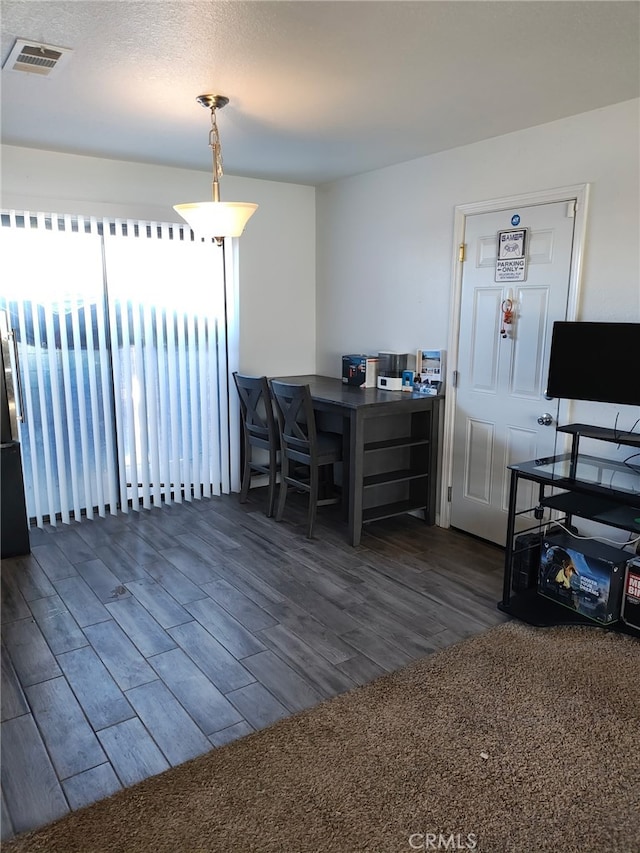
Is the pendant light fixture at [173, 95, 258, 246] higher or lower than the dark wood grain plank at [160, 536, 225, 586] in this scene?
higher

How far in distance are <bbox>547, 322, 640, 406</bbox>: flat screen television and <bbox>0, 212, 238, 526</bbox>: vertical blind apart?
2626 millimetres

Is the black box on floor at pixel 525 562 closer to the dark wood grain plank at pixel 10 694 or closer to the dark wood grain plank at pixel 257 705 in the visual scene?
the dark wood grain plank at pixel 257 705

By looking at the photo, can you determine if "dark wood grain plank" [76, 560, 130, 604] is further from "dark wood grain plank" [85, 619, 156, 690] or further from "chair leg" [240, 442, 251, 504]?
"chair leg" [240, 442, 251, 504]

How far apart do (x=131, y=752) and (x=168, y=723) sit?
0.17m

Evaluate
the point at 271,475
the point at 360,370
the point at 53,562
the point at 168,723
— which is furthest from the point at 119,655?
the point at 360,370

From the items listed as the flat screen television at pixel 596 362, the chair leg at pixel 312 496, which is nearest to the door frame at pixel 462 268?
the flat screen television at pixel 596 362

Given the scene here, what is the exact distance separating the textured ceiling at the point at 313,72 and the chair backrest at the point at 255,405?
1503mm

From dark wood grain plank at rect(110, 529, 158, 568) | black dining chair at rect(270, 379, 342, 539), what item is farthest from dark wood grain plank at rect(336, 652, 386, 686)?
dark wood grain plank at rect(110, 529, 158, 568)

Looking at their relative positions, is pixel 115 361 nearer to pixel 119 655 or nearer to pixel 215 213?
pixel 215 213

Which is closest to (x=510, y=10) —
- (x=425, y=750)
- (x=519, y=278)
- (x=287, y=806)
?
Result: (x=519, y=278)

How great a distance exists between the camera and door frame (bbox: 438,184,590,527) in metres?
3.15

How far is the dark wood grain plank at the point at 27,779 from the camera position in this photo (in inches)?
71.9

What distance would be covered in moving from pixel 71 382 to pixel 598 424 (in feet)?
10.9

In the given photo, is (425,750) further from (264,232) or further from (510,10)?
(264,232)
